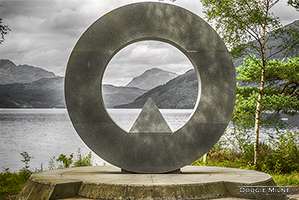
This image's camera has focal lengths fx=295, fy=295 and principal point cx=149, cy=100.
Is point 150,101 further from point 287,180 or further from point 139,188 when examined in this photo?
point 287,180

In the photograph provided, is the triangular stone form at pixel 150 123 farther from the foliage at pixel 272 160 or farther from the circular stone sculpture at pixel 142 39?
the foliage at pixel 272 160

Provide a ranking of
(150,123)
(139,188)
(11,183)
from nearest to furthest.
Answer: (139,188) → (150,123) → (11,183)

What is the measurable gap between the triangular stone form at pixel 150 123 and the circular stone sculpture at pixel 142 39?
0.37 feet

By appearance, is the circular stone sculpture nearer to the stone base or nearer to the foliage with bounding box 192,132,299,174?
the stone base

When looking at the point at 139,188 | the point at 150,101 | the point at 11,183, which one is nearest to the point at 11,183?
the point at 11,183

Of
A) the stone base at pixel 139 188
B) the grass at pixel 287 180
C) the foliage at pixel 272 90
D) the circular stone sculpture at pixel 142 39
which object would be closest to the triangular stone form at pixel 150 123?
the circular stone sculpture at pixel 142 39

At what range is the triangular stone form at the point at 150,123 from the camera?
6.58 metres

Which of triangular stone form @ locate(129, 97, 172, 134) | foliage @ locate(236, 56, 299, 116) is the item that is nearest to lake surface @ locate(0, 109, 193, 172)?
triangular stone form @ locate(129, 97, 172, 134)

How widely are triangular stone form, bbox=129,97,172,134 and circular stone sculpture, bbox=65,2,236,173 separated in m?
0.11

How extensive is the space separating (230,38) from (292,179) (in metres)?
4.87

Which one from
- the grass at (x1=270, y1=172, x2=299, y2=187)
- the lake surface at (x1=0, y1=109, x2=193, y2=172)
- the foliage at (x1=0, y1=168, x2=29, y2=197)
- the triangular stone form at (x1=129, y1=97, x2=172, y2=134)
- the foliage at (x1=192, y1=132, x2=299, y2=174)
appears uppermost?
the triangular stone form at (x1=129, y1=97, x2=172, y2=134)

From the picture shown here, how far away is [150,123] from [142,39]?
1.94m

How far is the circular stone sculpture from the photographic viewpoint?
21.2ft

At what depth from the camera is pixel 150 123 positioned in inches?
261
